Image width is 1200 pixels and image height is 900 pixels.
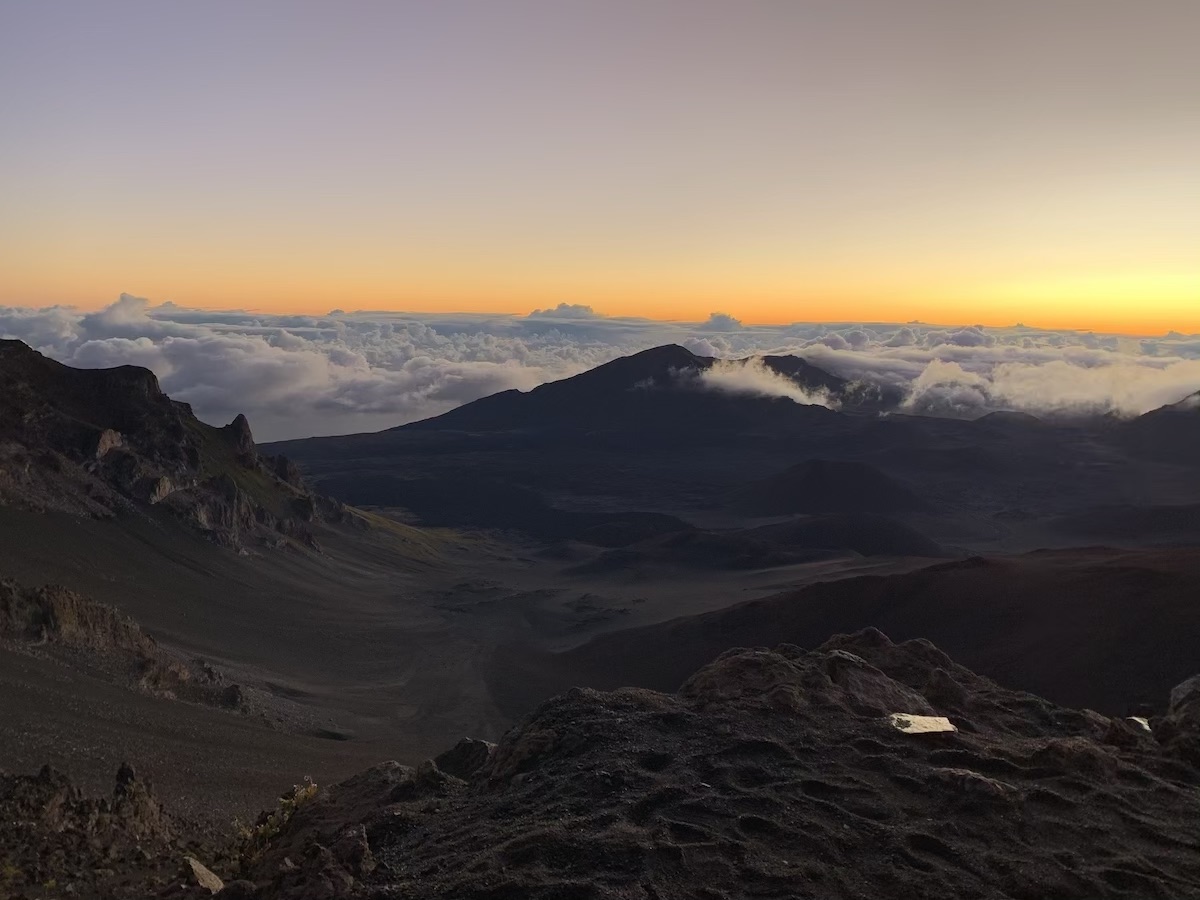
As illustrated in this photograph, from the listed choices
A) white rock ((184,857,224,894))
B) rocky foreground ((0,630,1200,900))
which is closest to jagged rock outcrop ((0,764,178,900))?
rocky foreground ((0,630,1200,900))

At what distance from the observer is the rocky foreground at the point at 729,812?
36.8 feet

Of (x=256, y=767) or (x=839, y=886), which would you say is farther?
(x=256, y=767)

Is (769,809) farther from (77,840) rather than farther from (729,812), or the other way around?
(77,840)

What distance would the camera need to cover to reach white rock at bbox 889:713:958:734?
52.6ft

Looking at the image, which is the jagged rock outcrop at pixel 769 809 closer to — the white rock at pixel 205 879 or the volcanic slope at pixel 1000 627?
the white rock at pixel 205 879

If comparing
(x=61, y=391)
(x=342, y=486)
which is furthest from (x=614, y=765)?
(x=342, y=486)

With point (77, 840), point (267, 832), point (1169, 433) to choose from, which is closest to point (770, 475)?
point (1169, 433)

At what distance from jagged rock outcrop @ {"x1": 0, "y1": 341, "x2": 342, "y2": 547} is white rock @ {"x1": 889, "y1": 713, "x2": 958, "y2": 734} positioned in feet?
172

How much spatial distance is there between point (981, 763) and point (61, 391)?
7275 centimetres

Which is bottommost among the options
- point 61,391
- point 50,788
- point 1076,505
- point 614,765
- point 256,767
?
point 1076,505

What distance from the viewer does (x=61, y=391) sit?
68.3m

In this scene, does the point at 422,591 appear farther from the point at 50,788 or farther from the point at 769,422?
the point at 769,422

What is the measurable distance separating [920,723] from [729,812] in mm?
5677

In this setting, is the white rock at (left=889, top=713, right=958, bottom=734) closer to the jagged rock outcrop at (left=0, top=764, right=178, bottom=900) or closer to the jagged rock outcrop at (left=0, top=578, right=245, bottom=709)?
the jagged rock outcrop at (left=0, top=764, right=178, bottom=900)
